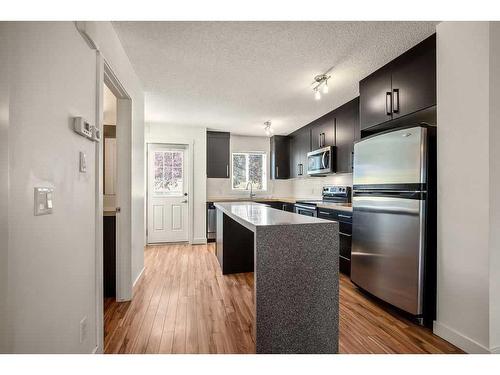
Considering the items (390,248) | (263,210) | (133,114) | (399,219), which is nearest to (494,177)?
(399,219)

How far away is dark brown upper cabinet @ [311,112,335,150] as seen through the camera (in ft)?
13.1

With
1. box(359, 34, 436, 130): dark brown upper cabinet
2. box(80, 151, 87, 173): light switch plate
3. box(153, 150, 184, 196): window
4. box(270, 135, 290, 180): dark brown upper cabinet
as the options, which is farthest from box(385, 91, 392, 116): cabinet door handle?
box(153, 150, 184, 196): window

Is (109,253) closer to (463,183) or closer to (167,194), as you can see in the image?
(167,194)

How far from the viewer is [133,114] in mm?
2721

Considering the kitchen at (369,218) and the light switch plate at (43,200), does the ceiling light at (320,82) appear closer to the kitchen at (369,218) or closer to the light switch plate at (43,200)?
the kitchen at (369,218)

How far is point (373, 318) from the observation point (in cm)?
214

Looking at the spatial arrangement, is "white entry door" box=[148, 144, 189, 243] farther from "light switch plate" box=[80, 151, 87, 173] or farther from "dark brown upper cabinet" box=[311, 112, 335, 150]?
"light switch plate" box=[80, 151, 87, 173]

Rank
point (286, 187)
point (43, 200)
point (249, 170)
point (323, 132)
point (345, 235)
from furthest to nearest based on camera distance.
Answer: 1. point (286, 187)
2. point (249, 170)
3. point (323, 132)
4. point (345, 235)
5. point (43, 200)

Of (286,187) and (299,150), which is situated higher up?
(299,150)

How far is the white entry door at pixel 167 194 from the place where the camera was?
4.99 m

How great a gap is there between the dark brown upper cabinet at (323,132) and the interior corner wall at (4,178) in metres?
3.75

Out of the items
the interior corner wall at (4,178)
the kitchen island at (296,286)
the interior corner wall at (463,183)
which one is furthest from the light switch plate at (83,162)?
the interior corner wall at (463,183)

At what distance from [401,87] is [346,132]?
1.34 metres

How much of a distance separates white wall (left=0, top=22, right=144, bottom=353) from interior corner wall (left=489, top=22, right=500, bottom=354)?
2373 millimetres
